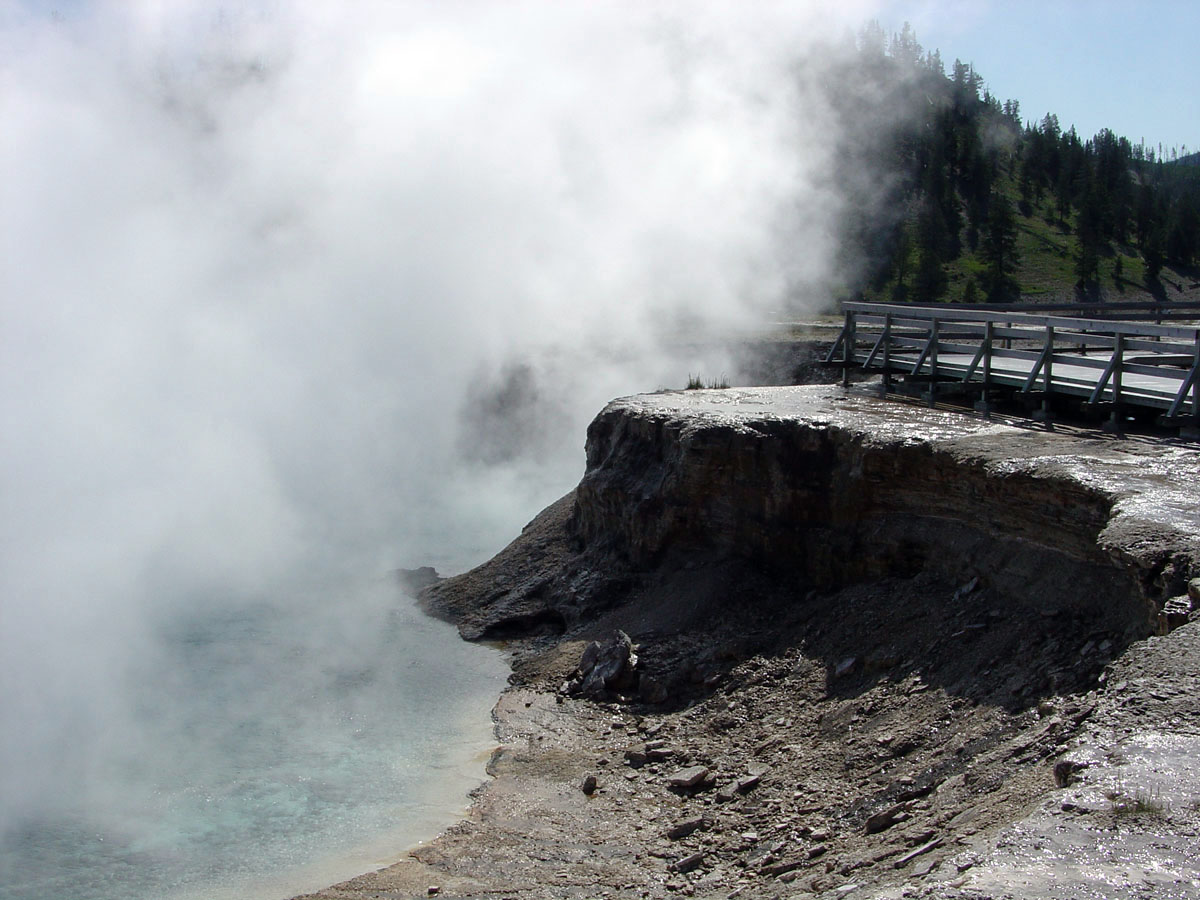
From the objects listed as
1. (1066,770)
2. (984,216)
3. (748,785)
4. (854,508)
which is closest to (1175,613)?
(1066,770)

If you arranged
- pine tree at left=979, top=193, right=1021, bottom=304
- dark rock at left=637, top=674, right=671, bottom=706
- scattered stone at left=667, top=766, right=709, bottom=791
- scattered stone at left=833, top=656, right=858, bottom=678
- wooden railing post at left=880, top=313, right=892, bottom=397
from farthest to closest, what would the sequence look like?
pine tree at left=979, top=193, right=1021, bottom=304
wooden railing post at left=880, top=313, right=892, bottom=397
dark rock at left=637, top=674, right=671, bottom=706
scattered stone at left=833, top=656, right=858, bottom=678
scattered stone at left=667, top=766, right=709, bottom=791

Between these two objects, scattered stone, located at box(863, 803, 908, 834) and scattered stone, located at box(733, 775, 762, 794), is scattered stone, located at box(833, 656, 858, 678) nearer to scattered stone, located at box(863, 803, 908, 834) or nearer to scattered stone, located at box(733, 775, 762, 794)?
scattered stone, located at box(733, 775, 762, 794)

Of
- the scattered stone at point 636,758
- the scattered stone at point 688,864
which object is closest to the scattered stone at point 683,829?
the scattered stone at point 688,864

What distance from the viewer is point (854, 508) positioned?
916cm

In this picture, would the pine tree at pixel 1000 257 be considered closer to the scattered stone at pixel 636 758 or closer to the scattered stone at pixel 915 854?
the scattered stone at pixel 636 758

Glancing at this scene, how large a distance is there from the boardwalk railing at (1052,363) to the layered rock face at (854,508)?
524 mm

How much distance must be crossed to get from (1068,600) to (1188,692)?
7.00 ft

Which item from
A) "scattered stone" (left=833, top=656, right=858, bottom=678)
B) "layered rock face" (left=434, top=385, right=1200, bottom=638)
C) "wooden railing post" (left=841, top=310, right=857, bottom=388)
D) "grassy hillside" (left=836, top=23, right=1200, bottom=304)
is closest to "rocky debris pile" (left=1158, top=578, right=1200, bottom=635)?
"layered rock face" (left=434, top=385, right=1200, bottom=638)

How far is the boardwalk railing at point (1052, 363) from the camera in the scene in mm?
8742

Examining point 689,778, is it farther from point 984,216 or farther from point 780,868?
point 984,216

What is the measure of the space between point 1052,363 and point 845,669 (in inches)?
151

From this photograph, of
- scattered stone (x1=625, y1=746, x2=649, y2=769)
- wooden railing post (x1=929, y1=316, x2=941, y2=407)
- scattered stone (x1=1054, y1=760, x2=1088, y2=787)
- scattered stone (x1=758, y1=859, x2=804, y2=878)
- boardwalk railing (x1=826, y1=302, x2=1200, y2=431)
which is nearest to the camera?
scattered stone (x1=1054, y1=760, x2=1088, y2=787)

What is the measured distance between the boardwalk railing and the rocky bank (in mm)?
534

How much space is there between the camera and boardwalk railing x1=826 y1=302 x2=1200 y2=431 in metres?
8.74
